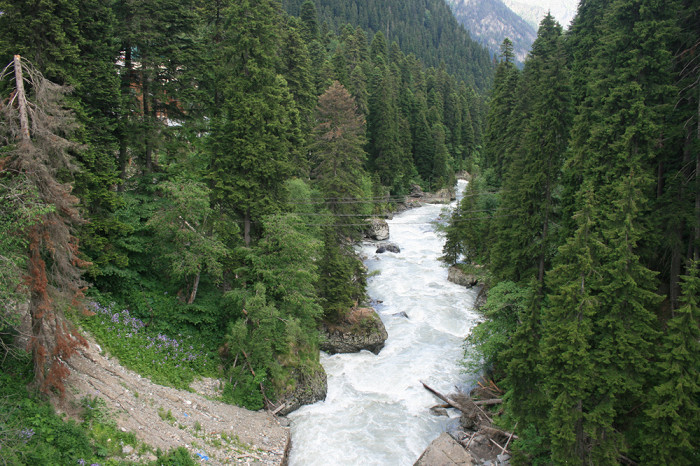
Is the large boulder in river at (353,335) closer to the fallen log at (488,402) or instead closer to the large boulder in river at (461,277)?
the fallen log at (488,402)

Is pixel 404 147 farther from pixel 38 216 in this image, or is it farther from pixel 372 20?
pixel 372 20

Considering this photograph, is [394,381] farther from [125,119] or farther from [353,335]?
[125,119]

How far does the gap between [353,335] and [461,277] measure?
12.1m

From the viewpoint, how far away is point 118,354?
13.6m

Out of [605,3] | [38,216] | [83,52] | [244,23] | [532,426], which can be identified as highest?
[605,3]

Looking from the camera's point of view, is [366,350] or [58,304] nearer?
[58,304]

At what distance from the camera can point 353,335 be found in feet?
69.7

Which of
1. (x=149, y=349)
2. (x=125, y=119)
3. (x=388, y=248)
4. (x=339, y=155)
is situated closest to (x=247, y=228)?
(x=149, y=349)

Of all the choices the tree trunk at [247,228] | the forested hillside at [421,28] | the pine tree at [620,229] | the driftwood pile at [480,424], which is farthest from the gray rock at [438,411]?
the forested hillside at [421,28]

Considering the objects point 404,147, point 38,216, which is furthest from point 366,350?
point 404,147

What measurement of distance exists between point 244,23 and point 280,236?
32.0 ft

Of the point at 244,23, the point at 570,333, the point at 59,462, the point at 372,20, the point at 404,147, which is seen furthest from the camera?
the point at 372,20

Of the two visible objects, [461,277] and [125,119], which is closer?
[125,119]

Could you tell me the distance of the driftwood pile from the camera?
14055mm
